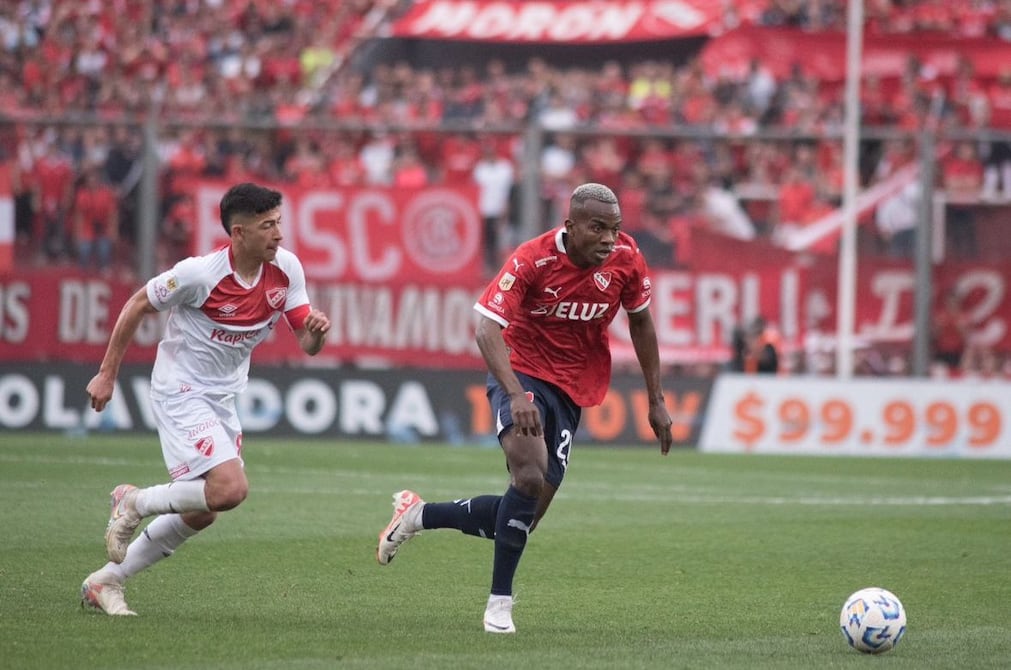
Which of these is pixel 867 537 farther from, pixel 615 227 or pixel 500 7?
pixel 500 7

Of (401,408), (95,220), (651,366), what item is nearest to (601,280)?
(651,366)

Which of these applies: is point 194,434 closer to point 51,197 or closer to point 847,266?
point 51,197

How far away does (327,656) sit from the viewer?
7.23 metres

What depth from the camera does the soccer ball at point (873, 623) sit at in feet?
24.9

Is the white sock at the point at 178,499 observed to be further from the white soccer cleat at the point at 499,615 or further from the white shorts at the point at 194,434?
the white soccer cleat at the point at 499,615

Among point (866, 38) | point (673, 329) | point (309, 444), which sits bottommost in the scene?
point (309, 444)

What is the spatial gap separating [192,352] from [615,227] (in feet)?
7.31

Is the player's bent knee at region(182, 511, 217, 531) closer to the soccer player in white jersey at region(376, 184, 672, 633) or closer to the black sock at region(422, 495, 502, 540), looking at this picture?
the soccer player in white jersey at region(376, 184, 672, 633)

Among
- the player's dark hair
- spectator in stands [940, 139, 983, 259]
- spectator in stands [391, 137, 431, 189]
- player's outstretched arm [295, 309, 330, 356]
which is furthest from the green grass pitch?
spectator in stands [391, 137, 431, 189]

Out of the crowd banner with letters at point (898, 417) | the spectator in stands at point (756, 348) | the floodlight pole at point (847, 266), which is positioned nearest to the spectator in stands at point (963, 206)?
the floodlight pole at point (847, 266)

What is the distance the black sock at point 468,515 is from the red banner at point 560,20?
2224 centimetres

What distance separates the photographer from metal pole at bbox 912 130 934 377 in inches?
792

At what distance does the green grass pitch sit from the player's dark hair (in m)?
1.98

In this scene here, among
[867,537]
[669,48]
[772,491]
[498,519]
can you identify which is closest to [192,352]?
[498,519]
